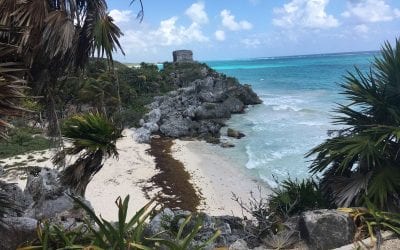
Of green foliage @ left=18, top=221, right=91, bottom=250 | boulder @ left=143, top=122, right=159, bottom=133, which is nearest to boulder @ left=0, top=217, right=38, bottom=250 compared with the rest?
green foliage @ left=18, top=221, right=91, bottom=250

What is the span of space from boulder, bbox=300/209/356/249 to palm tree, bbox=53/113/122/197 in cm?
330

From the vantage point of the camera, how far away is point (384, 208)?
536cm

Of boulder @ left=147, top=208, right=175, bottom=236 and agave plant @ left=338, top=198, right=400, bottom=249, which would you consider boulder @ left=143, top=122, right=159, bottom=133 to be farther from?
agave plant @ left=338, top=198, right=400, bottom=249

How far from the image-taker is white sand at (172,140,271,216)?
1426cm

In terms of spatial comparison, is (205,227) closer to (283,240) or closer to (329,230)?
(283,240)

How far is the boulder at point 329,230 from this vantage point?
5.10 m

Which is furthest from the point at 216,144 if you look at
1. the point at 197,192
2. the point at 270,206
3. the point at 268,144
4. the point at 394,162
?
the point at 394,162

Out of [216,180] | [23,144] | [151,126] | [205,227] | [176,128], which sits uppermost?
[205,227]

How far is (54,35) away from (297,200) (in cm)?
431

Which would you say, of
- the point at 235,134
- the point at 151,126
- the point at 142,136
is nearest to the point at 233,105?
the point at 235,134

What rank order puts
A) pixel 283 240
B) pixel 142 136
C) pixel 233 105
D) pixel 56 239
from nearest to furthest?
pixel 56 239, pixel 283 240, pixel 142 136, pixel 233 105

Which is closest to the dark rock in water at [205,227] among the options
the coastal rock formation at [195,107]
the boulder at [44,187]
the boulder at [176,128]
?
the boulder at [44,187]

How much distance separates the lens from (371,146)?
5395 mm

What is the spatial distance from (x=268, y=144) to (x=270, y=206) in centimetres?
1808
